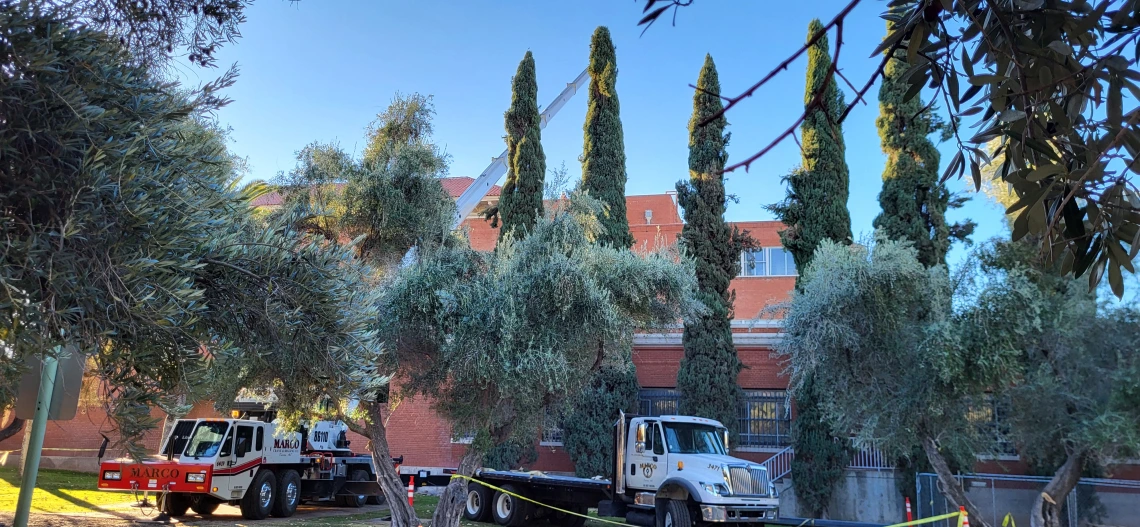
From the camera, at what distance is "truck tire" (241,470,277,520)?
62.8ft

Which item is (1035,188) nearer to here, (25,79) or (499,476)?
(25,79)

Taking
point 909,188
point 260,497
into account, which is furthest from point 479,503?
point 909,188

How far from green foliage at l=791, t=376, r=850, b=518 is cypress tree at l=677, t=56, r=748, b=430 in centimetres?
205

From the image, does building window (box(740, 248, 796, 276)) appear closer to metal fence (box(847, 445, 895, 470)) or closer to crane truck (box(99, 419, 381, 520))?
metal fence (box(847, 445, 895, 470))

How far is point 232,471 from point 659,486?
9.82 m

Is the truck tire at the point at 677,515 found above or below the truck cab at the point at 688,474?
below

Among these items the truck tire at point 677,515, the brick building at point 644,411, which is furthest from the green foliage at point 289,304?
the brick building at point 644,411

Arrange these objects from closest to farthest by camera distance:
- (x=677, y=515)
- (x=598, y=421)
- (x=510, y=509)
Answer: (x=677, y=515)
(x=510, y=509)
(x=598, y=421)

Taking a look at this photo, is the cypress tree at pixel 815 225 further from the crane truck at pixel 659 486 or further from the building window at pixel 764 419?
the crane truck at pixel 659 486

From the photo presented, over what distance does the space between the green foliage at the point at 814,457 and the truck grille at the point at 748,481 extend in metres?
6.42

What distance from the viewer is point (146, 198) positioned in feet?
20.6

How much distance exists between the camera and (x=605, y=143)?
1031 inches

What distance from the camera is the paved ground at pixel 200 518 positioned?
15.8 metres

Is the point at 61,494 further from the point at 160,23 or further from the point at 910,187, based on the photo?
the point at 910,187
